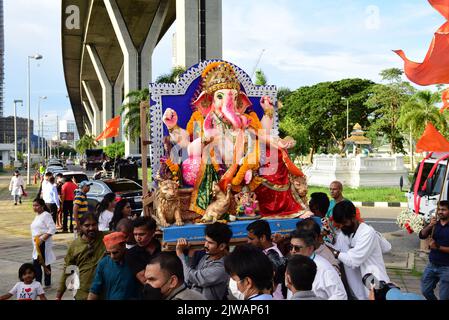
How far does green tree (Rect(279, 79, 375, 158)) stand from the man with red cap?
141ft

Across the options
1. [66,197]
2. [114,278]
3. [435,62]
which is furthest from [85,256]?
[66,197]

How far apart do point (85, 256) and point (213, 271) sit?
1.47 m

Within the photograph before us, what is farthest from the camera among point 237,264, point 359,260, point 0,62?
point 0,62

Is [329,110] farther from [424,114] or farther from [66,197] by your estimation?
[66,197]

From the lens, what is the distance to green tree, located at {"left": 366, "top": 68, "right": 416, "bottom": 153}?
39.2 m

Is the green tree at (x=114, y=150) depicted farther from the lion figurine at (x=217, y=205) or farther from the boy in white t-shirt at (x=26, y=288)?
the boy in white t-shirt at (x=26, y=288)

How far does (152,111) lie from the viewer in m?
6.49

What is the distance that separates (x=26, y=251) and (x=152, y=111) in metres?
5.19

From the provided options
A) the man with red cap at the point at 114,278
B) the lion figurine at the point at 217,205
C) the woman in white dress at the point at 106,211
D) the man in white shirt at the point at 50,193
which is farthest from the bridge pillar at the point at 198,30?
the man with red cap at the point at 114,278

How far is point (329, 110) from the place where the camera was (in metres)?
48.8

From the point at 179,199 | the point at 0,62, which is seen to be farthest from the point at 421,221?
the point at 0,62

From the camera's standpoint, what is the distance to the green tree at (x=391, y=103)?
3919 cm
